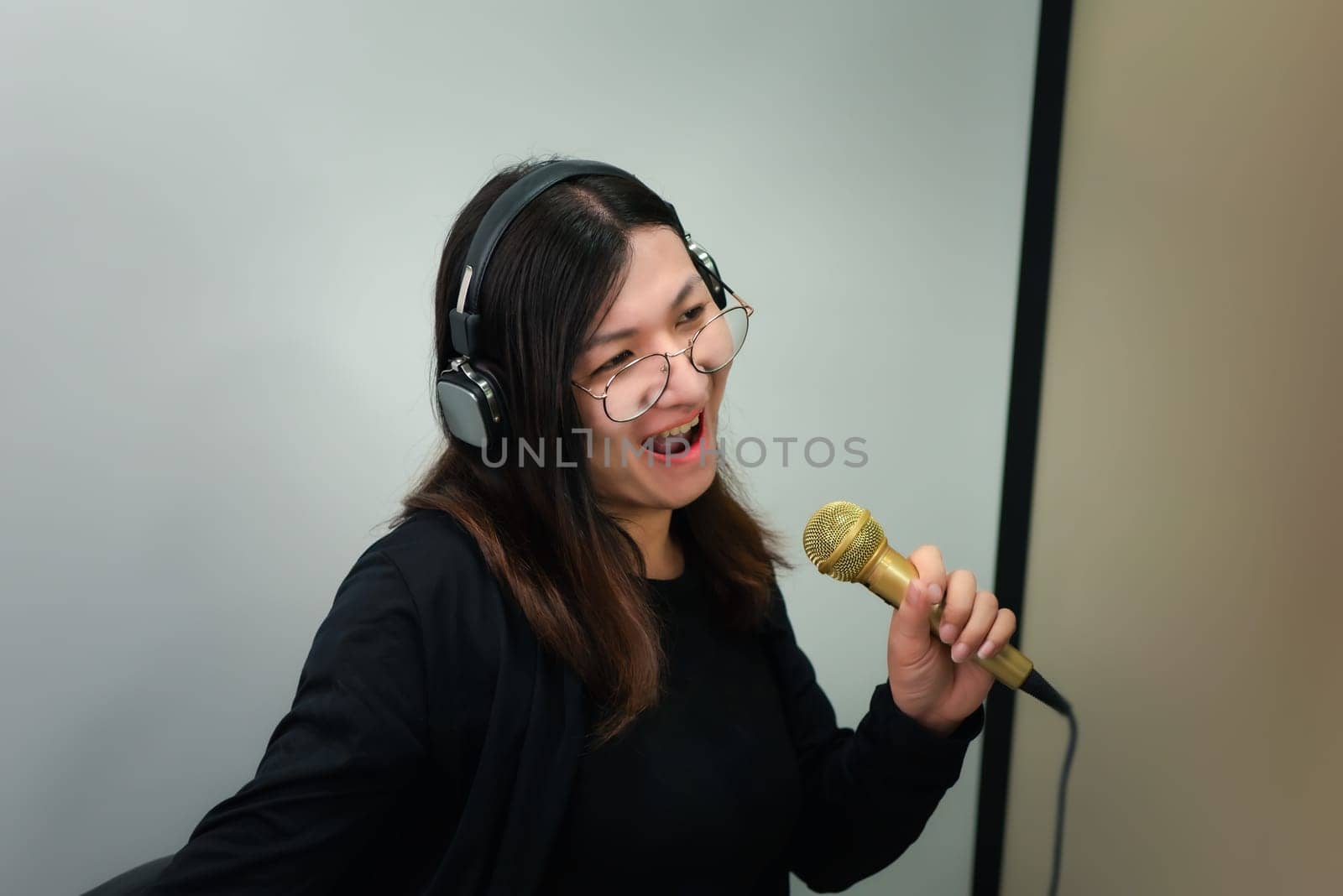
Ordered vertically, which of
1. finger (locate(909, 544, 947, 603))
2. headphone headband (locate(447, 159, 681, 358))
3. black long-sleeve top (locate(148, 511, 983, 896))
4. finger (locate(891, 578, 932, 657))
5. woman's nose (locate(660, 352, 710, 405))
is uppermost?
headphone headband (locate(447, 159, 681, 358))

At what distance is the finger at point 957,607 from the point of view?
0.91 metres

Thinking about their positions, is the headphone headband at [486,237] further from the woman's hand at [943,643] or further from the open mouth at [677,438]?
the woman's hand at [943,643]

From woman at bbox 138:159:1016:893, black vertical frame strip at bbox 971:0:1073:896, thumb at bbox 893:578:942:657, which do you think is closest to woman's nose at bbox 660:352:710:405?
woman at bbox 138:159:1016:893

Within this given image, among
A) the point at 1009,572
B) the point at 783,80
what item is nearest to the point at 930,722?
the point at 1009,572

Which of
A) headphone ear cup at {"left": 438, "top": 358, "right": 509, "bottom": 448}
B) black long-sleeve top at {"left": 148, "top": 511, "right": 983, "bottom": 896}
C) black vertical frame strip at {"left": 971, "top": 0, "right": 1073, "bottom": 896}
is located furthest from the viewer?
black vertical frame strip at {"left": 971, "top": 0, "right": 1073, "bottom": 896}

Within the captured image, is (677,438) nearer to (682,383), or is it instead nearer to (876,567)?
(682,383)

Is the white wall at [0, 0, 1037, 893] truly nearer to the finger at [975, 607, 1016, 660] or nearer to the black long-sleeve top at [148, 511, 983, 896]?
the black long-sleeve top at [148, 511, 983, 896]

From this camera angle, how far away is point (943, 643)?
41.5 inches

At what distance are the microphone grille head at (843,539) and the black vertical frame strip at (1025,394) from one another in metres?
0.94

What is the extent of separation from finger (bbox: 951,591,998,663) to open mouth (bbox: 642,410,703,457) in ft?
1.10

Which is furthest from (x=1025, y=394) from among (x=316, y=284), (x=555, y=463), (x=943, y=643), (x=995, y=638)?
(x=316, y=284)

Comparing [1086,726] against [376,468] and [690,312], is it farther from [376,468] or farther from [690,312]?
[376,468]

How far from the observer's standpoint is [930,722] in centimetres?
110

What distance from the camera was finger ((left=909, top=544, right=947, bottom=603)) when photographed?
929mm
